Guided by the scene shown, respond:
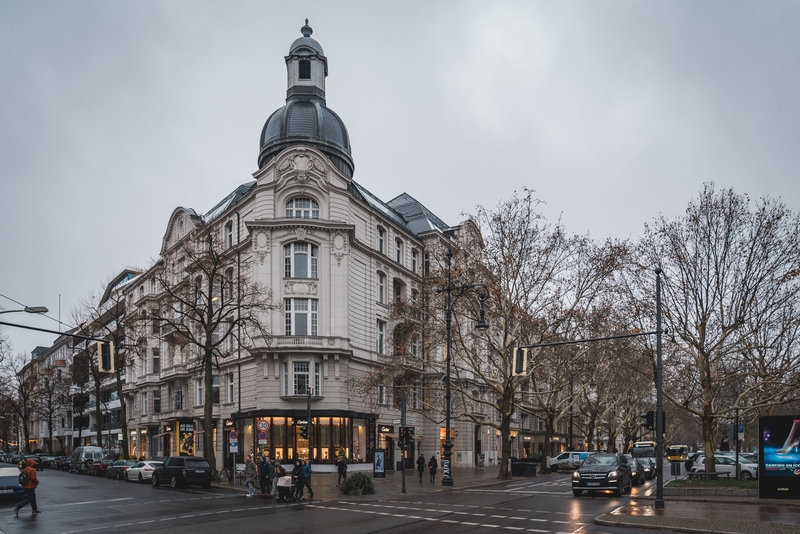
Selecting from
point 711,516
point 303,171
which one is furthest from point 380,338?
point 711,516

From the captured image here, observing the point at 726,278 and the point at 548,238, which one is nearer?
the point at 726,278

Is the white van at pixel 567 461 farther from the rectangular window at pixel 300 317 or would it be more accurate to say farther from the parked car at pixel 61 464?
the parked car at pixel 61 464

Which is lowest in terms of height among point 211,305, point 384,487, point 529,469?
point 529,469

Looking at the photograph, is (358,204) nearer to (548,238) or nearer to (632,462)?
(548,238)

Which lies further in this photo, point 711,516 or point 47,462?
point 47,462

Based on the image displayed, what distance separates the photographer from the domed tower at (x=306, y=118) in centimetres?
5056

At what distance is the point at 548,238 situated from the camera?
132ft

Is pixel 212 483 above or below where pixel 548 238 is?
below

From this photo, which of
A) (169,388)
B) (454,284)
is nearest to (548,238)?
(454,284)

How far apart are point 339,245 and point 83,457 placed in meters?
27.5

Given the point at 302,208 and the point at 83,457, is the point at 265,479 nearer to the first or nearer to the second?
the point at 302,208

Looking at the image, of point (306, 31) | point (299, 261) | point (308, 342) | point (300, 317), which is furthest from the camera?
point (306, 31)

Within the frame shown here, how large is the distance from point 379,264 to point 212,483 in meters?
20.7

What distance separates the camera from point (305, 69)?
5434 centimetres
